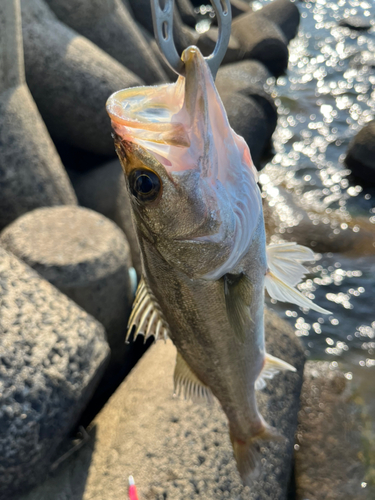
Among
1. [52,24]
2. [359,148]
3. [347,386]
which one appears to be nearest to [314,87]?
[359,148]

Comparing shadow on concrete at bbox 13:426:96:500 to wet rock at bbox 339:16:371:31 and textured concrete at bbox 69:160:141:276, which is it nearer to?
textured concrete at bbox 69:160:141:276

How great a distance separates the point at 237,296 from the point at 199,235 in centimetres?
35

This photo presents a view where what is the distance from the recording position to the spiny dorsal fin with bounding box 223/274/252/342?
1.80 m

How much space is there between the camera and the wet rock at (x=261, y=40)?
32.4 feet

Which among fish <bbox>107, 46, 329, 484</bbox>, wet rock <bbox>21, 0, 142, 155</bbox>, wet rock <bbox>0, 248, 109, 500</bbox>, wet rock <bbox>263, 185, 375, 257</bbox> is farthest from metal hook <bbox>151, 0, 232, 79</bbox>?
wet rock <bbox>263, 185, 375, 257</bbox>

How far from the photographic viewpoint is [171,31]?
1266mm

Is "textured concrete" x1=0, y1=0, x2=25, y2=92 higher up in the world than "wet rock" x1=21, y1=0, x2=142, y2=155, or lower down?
higher up

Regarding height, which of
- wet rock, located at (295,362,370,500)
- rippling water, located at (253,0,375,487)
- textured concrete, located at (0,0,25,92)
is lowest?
rippling water, located at (253,0,375,487)

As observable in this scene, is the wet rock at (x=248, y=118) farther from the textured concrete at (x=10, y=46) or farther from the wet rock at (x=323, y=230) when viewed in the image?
the textured concrete at (x=10, y=46)

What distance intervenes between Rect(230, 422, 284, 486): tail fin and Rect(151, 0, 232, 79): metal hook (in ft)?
5.99

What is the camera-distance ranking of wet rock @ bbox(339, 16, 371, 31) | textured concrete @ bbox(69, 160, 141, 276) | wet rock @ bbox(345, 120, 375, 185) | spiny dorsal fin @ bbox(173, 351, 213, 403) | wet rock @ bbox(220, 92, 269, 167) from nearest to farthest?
spiny dorsal fin @ bbox(173, 351, 213, 403) → textured concrete @ bbox(69, 160, 141, 276) → wet rock @ bbox(220, 92, 269, 167) → wet rock @ bbox(345, 120, 375, 185) → wet rock @ bbox(339, 16, 371, 31)

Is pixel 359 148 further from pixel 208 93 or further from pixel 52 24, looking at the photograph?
pixel 208 93

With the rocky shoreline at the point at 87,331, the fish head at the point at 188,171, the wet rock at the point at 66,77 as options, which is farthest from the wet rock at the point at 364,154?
the fish head at the point at 188,171

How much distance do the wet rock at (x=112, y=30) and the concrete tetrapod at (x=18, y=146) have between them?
2.06 m
